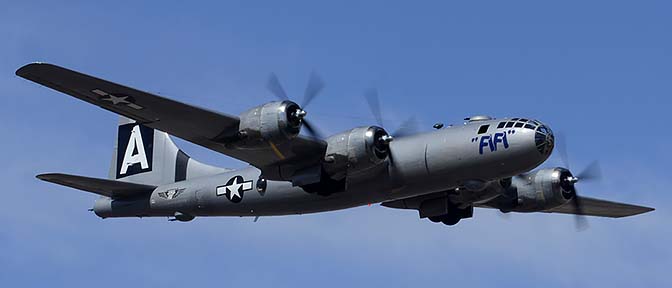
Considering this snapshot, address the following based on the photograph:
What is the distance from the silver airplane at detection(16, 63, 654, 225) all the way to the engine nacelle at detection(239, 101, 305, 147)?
0.03 meters

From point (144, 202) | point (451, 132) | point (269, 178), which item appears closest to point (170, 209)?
point (144, 202)

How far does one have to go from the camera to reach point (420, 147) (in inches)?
1346

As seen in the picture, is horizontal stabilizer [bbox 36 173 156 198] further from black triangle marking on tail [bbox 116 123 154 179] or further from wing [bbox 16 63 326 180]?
wing [bbox 16 63 326 180]

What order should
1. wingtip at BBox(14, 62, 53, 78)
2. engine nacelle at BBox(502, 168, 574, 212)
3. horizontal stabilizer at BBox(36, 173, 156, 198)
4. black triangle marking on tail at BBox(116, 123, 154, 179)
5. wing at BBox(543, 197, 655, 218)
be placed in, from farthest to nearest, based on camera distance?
black triangle marking on tail at BBox(116, 123, 154, 179), wing at BBox(543, 197, 655, 218), engine nacelle at BBox(502, 168, 574, 212), horizontal stabilizer at BBox(36, 173, 156, 198), wingtip at BBox(14, 62, 53, 78)

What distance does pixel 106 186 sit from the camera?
38969mm

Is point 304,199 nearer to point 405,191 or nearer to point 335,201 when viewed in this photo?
point 335,201

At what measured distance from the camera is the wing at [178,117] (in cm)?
3123

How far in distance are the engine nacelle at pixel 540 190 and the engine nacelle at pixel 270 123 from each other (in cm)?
1049

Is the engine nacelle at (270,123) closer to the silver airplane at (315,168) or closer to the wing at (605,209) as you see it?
the silver airplane at (315,168)

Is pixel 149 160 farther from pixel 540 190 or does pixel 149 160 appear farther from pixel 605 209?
pixel 605 209

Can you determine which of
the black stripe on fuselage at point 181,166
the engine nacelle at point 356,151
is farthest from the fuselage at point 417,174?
the black stripe on fuselage at point 181,166

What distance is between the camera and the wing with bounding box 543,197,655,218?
138 feet

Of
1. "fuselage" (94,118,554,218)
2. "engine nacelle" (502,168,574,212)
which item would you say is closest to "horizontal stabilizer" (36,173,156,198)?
"fuselage" (94,118,554,218)

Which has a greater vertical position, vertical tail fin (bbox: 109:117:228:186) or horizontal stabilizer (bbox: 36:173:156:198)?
vertical tail fin (bbox: 109:117:228:186)
